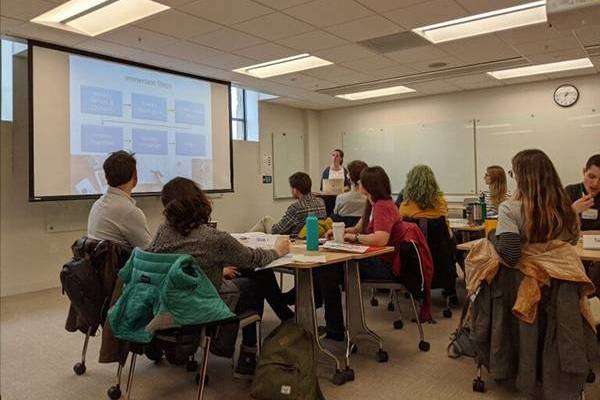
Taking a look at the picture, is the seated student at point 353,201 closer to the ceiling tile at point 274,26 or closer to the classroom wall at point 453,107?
the ceiling tile at point 274,26

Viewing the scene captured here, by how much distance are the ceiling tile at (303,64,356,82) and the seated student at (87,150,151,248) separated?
341 centimetres

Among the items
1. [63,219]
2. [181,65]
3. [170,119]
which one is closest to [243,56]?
[181,65]

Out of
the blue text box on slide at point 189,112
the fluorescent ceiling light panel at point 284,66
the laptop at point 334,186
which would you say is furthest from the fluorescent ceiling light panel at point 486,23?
the blue text box on slide at point 189,112

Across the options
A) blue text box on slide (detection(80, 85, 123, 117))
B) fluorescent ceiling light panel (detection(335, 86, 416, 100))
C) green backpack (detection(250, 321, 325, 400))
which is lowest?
green backpack (detection(250, 321, 325, 400))

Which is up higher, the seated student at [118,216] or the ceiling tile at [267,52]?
the ceiling tile at [267,52]

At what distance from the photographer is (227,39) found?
14.1 feet

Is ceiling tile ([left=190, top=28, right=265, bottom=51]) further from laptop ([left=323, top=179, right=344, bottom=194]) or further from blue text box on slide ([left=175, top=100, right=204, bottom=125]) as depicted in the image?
laptop ([left=323, top=179, right=344, bottom=194])

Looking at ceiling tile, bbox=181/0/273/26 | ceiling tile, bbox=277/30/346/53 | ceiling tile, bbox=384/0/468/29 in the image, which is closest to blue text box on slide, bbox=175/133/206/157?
ceiling tile, bbox=277/30/346/53

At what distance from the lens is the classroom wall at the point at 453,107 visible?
627cm

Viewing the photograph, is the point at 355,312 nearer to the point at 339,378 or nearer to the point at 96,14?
the point at 339,378

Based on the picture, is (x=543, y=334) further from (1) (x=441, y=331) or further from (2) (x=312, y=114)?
(2) (x=312, y=114)

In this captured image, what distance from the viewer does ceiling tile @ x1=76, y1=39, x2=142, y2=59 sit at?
14.3 feet

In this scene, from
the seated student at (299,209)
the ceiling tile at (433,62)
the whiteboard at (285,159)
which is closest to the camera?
the seated student at (299,209)

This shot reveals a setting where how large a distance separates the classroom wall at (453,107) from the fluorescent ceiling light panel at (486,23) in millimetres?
2577
